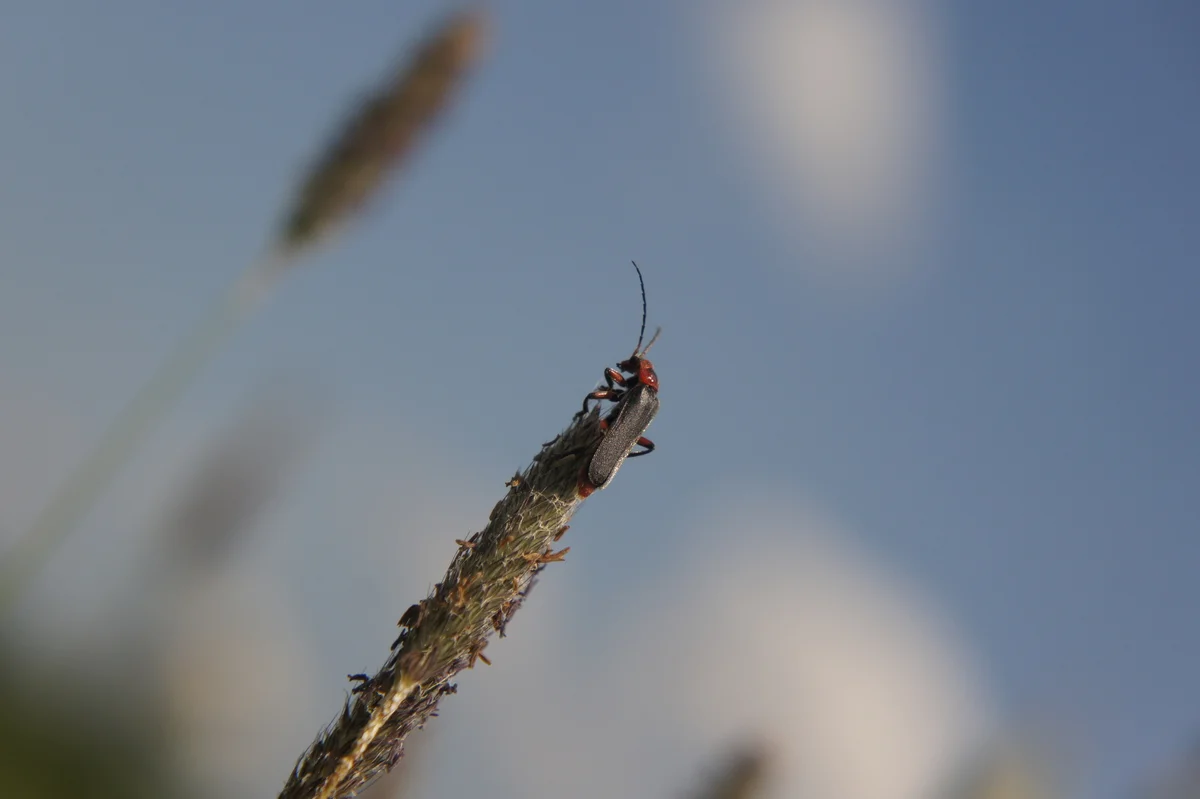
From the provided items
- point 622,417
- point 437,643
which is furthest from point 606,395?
point 437,643

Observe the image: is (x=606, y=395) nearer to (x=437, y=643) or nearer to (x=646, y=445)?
(x=646, y=445)

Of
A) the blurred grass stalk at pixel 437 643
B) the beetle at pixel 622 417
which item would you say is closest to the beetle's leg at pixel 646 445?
the beetle at pixel 622 417

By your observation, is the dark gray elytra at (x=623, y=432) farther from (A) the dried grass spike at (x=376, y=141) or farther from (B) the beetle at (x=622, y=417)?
(A) the dried grass spike at (x=376, y=141)

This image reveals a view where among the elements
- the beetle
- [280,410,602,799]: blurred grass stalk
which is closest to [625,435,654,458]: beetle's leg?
the beetle

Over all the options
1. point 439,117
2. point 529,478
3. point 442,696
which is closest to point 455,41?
point 439,117

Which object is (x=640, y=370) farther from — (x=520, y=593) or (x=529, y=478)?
(x=520, y=593)

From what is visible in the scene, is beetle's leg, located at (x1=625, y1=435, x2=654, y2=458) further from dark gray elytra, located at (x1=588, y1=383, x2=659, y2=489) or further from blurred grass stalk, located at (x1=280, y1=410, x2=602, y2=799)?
blurred grass stalk, located at (x1=280, y1=410, x2=602, y2=799)
